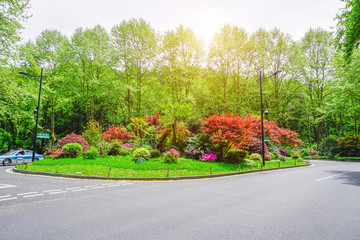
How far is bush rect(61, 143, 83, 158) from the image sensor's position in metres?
17.3

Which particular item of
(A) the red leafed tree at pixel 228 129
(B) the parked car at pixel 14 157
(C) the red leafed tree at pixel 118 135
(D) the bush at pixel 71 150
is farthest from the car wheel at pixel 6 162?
(A) the red leafed tree at pixel 228 129

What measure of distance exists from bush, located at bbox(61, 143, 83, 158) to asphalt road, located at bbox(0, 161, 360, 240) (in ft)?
34.7

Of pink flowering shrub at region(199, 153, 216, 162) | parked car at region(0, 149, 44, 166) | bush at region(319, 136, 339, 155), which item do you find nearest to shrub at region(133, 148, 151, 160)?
pink flowering shrub at region(199, 153, 216, 162)

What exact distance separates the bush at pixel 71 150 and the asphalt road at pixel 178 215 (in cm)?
1059

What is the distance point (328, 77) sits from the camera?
31031 mm

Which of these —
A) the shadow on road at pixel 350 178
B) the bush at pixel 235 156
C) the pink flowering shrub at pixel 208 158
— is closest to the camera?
the shadow on road at pixel 350 178

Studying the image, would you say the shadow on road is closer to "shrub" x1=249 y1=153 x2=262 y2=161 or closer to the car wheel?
"shrub" x1=249 y1=153 x2=262 y2=161

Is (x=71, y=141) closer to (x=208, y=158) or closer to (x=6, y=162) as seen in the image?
(x=6, y=162)

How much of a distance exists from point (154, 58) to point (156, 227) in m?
25.4

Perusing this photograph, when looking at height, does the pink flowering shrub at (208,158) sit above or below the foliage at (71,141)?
below

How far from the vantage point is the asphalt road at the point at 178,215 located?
373 centimetres

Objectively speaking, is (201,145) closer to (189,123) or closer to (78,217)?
(189,123)

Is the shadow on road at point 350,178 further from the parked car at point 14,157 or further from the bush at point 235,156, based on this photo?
the parked car at point 14,157

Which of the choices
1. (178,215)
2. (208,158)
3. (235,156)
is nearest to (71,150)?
(208,158)
